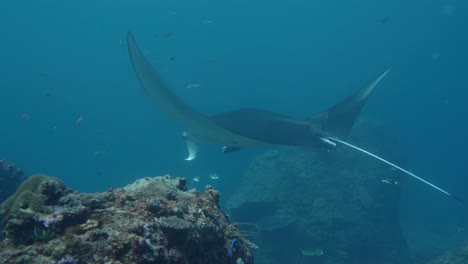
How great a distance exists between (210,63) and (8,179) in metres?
83.6

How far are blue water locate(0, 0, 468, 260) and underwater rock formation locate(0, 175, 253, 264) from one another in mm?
62138

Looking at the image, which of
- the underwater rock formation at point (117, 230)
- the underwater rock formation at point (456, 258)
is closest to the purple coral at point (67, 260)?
the underwater rock formation at point (117, 230)

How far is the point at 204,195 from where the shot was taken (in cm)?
418

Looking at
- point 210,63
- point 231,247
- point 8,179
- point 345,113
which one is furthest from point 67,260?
point 210,63

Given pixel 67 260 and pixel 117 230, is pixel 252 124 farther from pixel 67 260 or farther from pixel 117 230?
pixel 67 260

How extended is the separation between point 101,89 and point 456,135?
334ft

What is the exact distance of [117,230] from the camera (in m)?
2.54

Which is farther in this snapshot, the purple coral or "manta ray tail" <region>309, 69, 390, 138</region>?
"manta ray tail" <region>309, 69, 390, 138</region>

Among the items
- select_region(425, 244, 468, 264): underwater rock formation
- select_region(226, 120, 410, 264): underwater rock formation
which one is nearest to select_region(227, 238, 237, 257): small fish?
select_region(226, 120, 410, 264): underwater rock formation

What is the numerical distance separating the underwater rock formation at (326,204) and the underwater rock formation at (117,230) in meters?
7.55

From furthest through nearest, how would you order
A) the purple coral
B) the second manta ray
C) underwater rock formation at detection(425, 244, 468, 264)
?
underwater rock formation at detection(425, 244, 468, 264) → the second manta ray → the purple coral

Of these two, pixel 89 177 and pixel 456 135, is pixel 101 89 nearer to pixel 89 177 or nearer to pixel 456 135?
pixel 89 177

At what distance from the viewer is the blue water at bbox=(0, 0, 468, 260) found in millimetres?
78438

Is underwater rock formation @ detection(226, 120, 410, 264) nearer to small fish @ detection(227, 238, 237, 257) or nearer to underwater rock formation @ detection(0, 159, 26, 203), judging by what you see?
small fish @ detection(227, 238, 237, 257)
